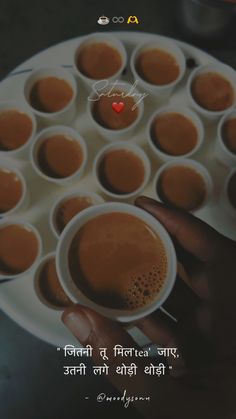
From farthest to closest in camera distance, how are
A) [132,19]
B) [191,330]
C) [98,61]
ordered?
[132,19], [98,61], [191,330]

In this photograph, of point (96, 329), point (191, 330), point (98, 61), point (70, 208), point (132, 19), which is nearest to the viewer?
point (96, 329)

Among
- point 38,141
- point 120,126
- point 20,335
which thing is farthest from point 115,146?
point 20,335

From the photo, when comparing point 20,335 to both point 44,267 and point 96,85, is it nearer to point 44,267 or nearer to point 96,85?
point 44,267

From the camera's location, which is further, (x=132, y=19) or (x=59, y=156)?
(x=132, y=19)

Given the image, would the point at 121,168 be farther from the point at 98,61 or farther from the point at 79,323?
the point at 79,323

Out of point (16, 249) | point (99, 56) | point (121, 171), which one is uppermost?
point (99, 56)

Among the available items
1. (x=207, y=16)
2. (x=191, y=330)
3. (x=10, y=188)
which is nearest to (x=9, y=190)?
(x=10, y=188)

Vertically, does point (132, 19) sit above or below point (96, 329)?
above
